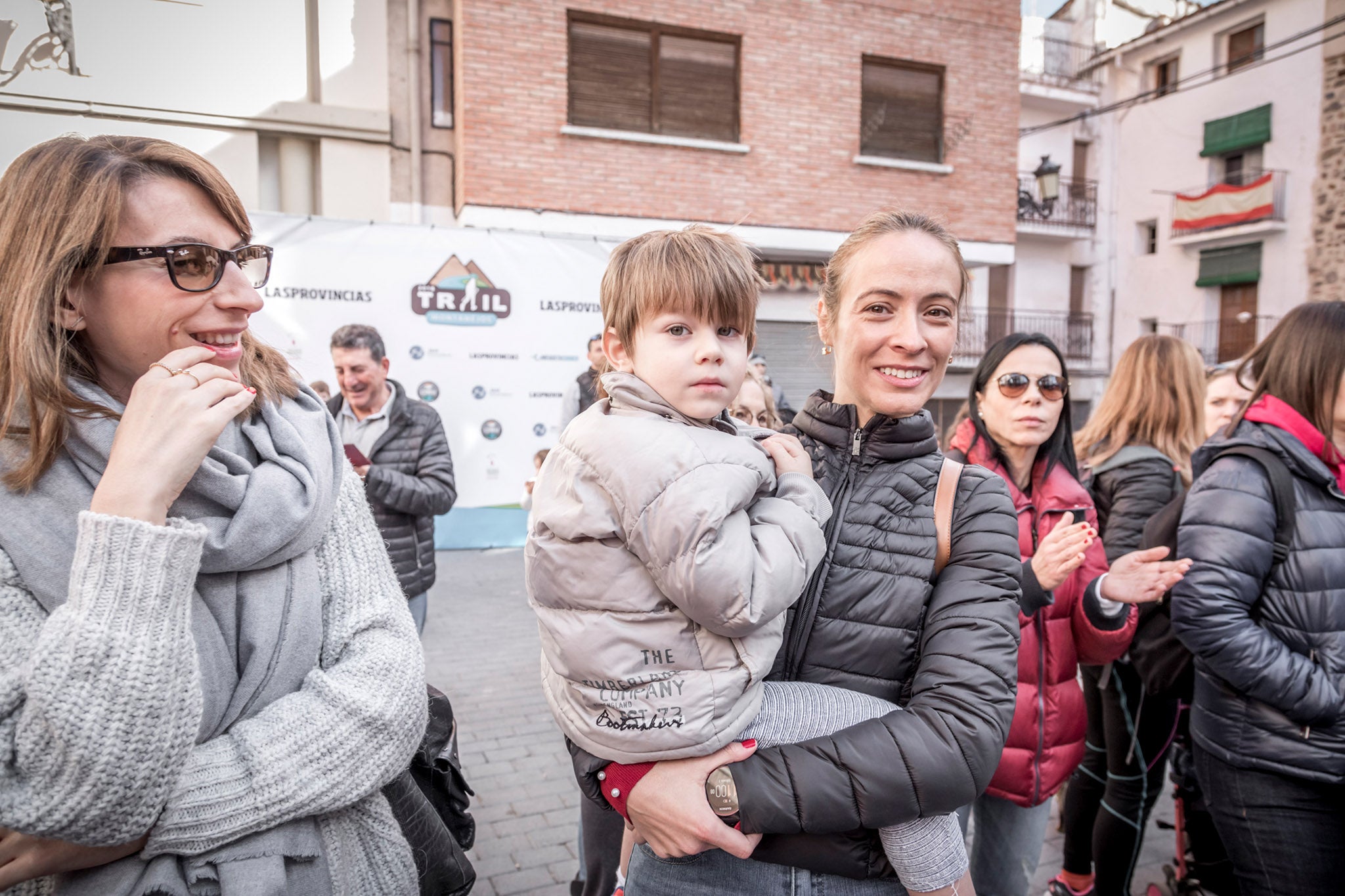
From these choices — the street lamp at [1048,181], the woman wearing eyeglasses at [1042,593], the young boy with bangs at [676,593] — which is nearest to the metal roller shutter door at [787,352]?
the street lamp at [1048,181]

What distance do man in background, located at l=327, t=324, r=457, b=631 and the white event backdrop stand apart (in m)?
4.29

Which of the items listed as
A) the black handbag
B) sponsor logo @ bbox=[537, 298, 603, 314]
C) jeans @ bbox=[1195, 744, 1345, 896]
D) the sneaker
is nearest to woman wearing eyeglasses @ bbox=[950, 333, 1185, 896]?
jeans @ bbox=[1195, 744, 1345, 896]

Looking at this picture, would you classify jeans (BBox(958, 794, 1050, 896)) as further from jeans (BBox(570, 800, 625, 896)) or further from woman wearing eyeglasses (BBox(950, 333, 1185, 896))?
jeans (BBox(570, 800, 625, 896))

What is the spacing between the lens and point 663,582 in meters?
1.38

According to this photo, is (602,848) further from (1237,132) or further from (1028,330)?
(1237,132)

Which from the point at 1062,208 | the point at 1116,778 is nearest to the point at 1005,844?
the point at 1116,778

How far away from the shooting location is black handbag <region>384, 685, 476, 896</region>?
5.41 feet

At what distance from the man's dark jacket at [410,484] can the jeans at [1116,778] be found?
341 cm

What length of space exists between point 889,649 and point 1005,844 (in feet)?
5.19

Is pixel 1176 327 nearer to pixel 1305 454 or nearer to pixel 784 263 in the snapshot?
pixel 784 263

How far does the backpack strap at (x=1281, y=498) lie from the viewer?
2.39 meters

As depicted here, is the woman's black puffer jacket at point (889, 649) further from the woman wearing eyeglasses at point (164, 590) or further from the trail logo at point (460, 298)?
the trail logo at point (460, 298)

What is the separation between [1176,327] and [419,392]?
2296cm

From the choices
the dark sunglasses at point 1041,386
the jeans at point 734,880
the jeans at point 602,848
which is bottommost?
the jeans at point 602,848
